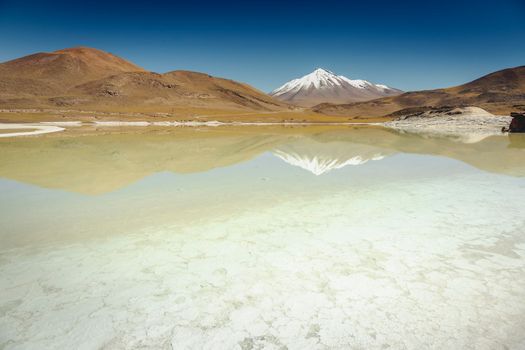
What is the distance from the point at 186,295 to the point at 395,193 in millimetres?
5643

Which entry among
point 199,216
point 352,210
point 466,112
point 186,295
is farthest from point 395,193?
point 466,112

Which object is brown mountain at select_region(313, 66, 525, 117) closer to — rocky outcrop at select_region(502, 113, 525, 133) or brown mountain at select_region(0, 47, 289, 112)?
brown mountain at select_region(0, 47, 289, 112)

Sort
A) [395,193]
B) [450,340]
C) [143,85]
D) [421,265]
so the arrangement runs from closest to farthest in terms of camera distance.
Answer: [450,340], [421,265], [395,193], [143,85]

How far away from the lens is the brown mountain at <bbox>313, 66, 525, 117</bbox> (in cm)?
8869

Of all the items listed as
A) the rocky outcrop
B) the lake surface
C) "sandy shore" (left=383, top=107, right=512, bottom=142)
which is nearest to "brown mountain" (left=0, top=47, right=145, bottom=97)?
"sandy shore" (left=383, top=107, right=512, bottom=142)

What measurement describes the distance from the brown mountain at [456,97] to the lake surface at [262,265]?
88.7m

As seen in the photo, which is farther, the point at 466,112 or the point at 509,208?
the point at 466,112

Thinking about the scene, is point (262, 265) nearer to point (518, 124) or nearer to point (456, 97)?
point (518, 124)

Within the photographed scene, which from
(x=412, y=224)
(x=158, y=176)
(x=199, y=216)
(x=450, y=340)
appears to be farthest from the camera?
(x=158, y=176)

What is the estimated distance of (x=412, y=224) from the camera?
5402 millimetres

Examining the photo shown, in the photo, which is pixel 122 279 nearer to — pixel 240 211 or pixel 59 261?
pixel 59 261

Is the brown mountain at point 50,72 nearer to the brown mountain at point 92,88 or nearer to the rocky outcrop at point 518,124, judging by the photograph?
the brown mountain at point 92,88

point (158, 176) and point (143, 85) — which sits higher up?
point (143, 85)

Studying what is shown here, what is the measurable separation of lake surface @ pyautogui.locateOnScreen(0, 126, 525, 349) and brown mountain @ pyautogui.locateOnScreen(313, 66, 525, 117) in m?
88.7
